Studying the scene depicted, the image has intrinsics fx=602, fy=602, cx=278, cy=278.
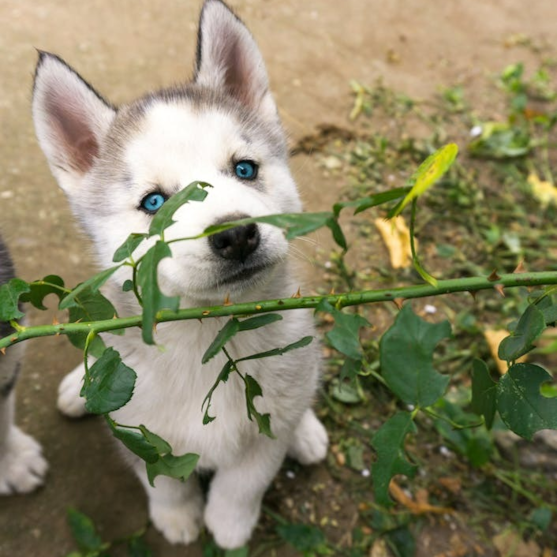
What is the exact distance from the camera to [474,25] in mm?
5141

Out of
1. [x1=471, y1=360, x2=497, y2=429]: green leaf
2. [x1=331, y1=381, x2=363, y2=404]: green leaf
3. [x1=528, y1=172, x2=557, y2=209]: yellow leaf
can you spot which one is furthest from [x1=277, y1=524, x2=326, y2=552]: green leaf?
[x1=528, y1=172, x2=557, y2=209]: yellow leaf

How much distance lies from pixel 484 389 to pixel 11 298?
3.28 ft

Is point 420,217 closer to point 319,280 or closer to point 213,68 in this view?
point 319,280

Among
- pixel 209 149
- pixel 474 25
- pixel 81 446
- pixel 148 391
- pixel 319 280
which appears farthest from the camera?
pixel 474 25

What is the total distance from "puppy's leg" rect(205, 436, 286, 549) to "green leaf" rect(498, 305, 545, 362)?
1082mm

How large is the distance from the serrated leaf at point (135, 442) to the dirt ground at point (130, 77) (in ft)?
4.17

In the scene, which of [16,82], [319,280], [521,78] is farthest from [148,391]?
[521,78]

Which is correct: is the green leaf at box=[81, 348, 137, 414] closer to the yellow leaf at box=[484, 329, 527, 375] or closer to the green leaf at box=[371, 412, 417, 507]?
the green leaf at box=[371, 412, 417, 507]

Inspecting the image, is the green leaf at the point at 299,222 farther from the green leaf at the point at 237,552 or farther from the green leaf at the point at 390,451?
the green leaf at the point at 237,552

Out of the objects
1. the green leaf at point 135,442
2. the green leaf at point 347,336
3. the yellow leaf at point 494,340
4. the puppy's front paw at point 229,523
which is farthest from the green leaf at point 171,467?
the yellow leaf at point 494,340

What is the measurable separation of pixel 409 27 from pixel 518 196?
1.95 metres

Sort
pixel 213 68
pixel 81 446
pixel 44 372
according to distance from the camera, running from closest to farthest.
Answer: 1. pixel 213 68
2. pixel 81 446
3. pixel 44 372

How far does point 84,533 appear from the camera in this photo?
2.36m

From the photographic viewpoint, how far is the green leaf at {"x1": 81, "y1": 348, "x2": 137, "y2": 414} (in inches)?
44.9
